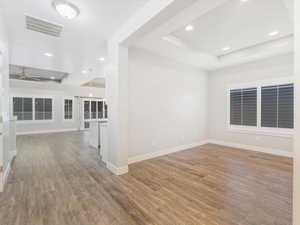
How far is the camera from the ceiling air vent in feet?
8.66

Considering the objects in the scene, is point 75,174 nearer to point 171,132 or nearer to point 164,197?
point 164,197

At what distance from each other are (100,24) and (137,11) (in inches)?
32.3

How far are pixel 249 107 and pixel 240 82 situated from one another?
0.88m

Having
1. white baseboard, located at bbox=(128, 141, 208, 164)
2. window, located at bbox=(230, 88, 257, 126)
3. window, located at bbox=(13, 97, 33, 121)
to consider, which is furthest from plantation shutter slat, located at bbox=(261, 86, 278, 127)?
window, located at bbox=(13, 97, 33, 121)

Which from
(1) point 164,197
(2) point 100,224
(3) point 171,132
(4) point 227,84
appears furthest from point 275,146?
(2) point 100,224

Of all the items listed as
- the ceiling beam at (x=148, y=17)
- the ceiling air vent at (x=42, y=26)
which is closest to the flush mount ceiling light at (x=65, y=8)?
the ceiling air vent at (x=42, y=26)

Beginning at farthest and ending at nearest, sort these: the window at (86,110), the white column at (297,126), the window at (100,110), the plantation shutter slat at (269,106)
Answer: the window at (100,110)
the window at (86,110)
the plantation shutter slat at (269,106)
the white column at (297,126)

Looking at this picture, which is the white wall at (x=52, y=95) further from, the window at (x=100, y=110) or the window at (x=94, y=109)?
the window at (x=100, y=110)

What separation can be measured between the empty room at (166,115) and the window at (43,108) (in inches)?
141

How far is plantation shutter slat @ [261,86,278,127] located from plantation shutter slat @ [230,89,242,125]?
0.62 metres

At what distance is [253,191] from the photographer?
7.73ft

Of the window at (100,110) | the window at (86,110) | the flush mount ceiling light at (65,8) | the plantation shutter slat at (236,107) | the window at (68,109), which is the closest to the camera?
the flush mount ceiling light at (65,8)

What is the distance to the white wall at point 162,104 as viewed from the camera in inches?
144

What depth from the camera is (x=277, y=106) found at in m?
4.25
